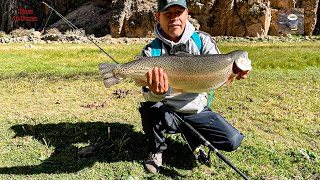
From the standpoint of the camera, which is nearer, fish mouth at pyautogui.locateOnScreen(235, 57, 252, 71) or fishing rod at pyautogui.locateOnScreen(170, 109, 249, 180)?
fish mouth at pyautogui.locateOnScreen(235, 57, 252, 71)

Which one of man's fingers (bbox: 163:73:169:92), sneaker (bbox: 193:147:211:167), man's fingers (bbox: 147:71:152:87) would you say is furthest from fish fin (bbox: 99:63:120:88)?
sneaker (bbox: 193:147:211:167)

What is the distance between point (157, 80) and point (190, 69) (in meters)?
0.38

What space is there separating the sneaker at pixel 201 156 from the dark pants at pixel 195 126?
0.90ft

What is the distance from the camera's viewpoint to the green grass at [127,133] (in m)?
4.64

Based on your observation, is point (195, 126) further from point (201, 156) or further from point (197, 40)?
point (197, 40)

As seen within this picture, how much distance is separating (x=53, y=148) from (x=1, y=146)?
2.93 feet

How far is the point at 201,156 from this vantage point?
15.9ft

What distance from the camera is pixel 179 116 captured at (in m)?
4.69

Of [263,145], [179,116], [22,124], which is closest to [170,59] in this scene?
[179,116]

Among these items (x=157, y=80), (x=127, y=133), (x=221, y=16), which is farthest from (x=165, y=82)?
(x=221, y=16)

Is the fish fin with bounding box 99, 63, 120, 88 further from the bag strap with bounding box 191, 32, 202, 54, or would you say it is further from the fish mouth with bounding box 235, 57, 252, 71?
the bag strap with bounding box 191, 32, 202, 54

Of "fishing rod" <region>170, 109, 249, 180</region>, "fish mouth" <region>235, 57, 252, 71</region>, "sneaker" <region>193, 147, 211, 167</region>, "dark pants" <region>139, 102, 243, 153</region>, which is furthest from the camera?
"sneaker" <region>193, 147, 211, 167</region>

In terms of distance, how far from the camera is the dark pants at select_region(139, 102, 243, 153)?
179 inches

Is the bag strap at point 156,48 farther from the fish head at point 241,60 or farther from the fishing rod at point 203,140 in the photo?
the fish head at point 241,60
